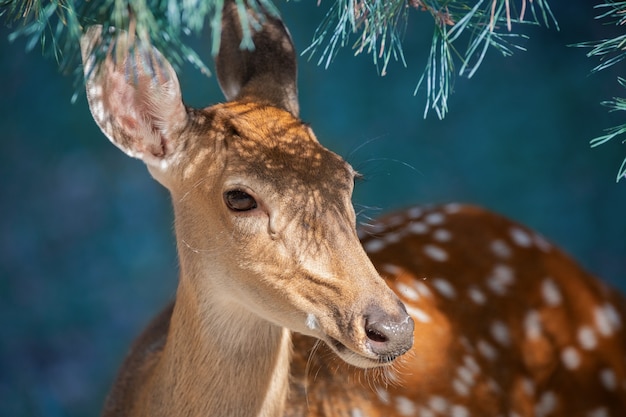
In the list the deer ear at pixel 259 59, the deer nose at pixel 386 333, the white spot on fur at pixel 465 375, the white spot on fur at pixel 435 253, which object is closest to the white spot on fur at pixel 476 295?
the white spot on fur at pixel 435 253

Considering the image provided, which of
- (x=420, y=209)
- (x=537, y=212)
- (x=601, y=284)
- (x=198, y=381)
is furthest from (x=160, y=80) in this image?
(x=537, y=212)

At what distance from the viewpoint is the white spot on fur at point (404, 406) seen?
2311 mm

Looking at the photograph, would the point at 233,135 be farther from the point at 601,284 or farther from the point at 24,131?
the point at 24,131

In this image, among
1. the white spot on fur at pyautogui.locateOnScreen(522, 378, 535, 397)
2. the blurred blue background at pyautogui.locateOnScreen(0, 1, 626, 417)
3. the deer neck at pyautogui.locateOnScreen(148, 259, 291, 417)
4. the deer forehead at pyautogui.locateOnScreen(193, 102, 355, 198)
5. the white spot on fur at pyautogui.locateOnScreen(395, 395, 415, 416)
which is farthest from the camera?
the blurred blue background at pyautogui.locateOnScreen(0, 1, 626, 417)

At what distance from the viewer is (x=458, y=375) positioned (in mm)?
2449

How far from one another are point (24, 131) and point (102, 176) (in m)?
0.33

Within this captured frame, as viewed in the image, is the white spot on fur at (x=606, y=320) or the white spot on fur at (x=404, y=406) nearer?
the white spot on fur at (x=404, y=406)

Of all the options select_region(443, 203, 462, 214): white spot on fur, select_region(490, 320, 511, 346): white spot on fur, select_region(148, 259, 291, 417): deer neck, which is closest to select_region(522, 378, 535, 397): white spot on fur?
select_region(490, 320, 511, 346): white spot on fur

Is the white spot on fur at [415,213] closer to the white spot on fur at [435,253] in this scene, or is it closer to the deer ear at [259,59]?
the white spot on fur at [435,253]

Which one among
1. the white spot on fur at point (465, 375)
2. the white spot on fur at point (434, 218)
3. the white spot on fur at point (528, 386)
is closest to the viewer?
the white spot on fur at point (465, 375)

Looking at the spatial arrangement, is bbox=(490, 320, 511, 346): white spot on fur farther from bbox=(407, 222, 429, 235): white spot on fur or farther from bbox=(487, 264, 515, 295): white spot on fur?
bbox=(407, 222, 429, 235): white spot on fur

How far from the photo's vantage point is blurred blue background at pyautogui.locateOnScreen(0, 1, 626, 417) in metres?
3.56

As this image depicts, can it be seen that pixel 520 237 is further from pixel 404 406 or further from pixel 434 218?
pixel 404 406

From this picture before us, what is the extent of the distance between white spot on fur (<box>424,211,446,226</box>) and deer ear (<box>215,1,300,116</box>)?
2.57ft
